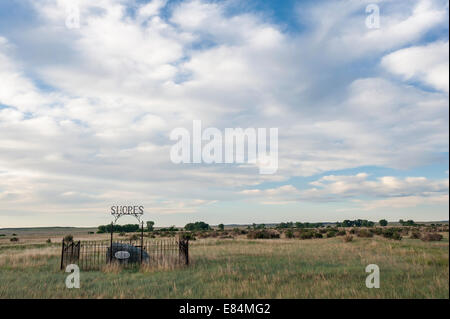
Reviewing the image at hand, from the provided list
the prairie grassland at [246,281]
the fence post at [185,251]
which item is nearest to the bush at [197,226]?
the fence post at [185,251]

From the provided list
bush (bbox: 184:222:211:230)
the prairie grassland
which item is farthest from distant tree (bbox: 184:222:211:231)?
the prairie grassland

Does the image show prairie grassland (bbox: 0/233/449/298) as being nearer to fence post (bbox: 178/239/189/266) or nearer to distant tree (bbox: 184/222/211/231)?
fence post (bbox: 178/239/189/266)

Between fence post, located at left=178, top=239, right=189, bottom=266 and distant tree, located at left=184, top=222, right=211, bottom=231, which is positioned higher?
fence post, located at left=178, top=239, right=189, bottom=266

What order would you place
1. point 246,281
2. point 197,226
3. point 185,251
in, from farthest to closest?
1. point 197,226
2. point 185,251
3. point 246,281

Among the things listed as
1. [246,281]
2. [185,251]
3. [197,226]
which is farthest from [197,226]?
[246,281]

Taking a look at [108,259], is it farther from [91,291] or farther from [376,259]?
[376,259]

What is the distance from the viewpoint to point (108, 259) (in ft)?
59.1

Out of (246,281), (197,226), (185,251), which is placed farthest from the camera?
(197,226)

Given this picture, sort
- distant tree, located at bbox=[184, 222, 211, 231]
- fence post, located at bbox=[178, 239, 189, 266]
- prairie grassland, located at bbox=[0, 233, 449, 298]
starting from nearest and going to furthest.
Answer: prairie grassland, located at bbox=[0, 233, 449, 298]
fence post, located at bbox=[178, 239, 189, 266]
distant tree, located at bbox=[184, 222, 211, 231]

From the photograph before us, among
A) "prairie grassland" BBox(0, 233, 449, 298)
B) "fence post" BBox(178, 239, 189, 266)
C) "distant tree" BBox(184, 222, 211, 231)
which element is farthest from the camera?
"distant tree" BBox(184, 222, 211, 231)

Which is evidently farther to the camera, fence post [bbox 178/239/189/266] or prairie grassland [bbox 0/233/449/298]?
fence post [bbox 178/239/189/266]

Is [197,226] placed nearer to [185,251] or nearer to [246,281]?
[185,251]
